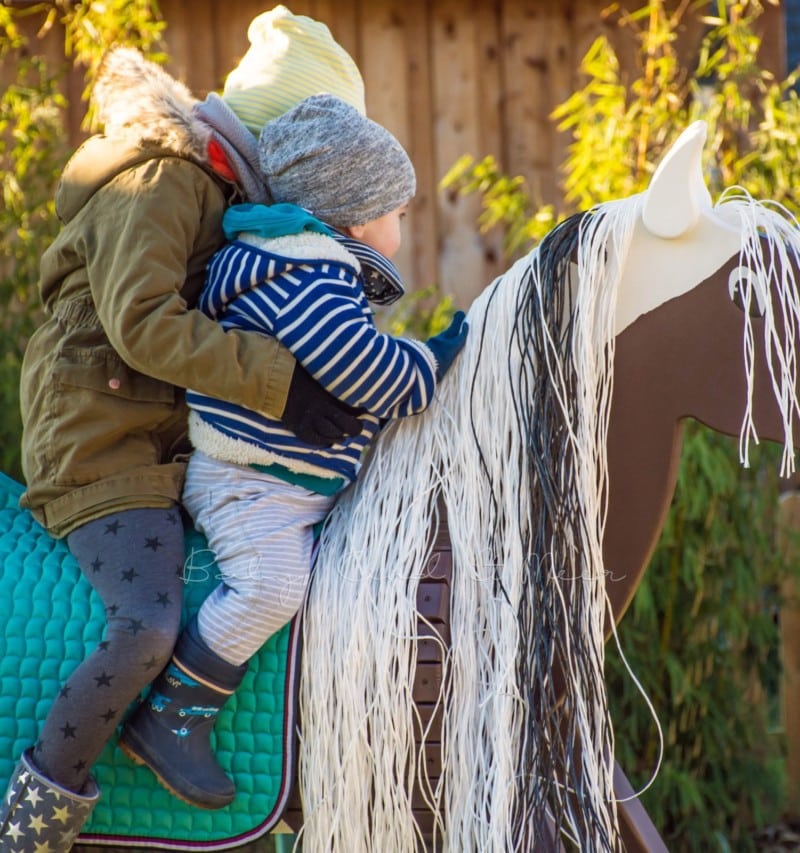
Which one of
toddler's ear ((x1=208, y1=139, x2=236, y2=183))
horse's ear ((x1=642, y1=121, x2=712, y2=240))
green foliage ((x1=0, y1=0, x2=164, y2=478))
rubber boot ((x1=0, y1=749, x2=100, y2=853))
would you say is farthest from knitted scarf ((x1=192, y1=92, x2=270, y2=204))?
green foliage ((x1=0, y1=0, x2=164, y2=478))

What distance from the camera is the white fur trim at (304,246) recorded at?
60.6 inches

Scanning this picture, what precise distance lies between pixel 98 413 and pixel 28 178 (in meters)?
1.50

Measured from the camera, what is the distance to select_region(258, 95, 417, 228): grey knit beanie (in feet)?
5.23

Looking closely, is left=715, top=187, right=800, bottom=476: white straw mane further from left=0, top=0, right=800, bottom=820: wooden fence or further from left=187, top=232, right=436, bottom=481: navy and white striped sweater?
left=0, top=0, right=800, bottom=820: wooden fence

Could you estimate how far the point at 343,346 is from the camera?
1533 millimetres

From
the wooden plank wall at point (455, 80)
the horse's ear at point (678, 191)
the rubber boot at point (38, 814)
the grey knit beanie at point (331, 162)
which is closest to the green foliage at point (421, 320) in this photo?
the wooden plank wall at point (455, 80)

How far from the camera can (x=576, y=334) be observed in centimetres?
156

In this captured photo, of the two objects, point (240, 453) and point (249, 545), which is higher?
point (240, 453)

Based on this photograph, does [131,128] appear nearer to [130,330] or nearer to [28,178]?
[130,330]

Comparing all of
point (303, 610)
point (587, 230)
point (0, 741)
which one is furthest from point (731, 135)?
point (0, 741)

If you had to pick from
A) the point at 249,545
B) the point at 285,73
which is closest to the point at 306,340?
the point at 249,545

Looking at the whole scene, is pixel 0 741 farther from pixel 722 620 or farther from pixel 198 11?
pixel 198 11

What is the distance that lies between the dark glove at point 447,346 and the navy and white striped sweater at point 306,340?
0.04 metres

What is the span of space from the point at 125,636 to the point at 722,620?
5.75 feet
